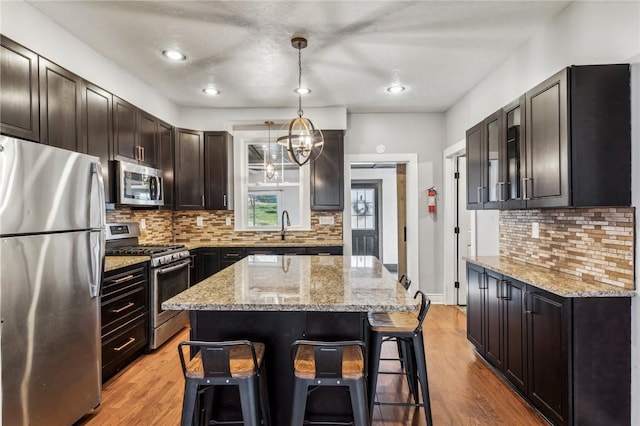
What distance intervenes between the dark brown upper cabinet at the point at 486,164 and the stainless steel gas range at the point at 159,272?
2942mm

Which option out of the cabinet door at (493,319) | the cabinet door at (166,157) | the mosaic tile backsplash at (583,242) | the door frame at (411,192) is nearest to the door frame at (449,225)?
the door frame at (411,192)

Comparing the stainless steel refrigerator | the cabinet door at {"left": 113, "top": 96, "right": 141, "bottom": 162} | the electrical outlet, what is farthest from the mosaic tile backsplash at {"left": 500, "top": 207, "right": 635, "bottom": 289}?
the cabinet door at {"left": 113, "top": 96, "right": 141, "bottom": 162}

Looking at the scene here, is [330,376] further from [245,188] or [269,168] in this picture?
[245,188]

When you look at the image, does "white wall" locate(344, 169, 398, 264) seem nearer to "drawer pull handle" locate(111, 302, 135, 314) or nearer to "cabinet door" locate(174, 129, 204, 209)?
"cabinet door" locate(174, 129, 204, 209)

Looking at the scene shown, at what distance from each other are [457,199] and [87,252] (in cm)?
413

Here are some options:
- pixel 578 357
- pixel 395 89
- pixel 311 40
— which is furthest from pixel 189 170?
pixel 578 357

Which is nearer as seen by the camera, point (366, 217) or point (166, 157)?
point (166, 157)

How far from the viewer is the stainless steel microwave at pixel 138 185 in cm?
318

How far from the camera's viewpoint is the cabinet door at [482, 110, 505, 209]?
108 inches

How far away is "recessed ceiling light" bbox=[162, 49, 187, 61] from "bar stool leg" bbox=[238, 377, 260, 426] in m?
2.71

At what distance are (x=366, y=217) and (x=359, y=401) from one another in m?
6.43

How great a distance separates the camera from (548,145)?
2133 mm

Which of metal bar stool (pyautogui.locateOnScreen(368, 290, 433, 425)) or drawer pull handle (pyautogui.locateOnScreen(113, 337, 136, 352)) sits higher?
metal bar stool (pyautogui.locateOnScreen(368, 290, 433, 425))

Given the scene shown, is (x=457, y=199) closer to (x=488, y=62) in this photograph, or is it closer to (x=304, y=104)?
(x=488, y=62)
